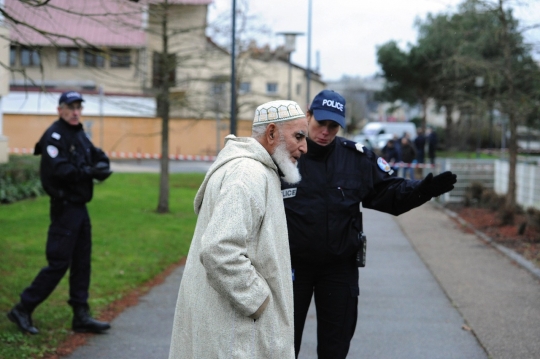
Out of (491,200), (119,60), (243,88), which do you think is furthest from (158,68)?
(243,88)

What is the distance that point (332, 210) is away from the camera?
4.32m

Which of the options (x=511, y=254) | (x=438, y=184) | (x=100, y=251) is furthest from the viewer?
(x=511, y=254)

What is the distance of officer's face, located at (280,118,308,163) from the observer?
3.35m

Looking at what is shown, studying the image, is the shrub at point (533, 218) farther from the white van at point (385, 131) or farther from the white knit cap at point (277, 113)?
the white van at point (385, 131)

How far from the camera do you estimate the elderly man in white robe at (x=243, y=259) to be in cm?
300

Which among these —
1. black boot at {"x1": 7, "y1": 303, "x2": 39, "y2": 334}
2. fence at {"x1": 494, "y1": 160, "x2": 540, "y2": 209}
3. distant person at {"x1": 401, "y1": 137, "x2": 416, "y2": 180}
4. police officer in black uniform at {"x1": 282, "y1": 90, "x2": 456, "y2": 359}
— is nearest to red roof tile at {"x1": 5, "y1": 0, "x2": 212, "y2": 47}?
black boot at {"x1": 7, "y1": 303, "x2": 39, "y2": 334}

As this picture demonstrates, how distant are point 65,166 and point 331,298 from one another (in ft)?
9.21

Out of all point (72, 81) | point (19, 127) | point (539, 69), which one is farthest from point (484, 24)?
point (72, 81)

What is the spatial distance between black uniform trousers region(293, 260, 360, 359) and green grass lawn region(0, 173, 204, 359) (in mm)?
2381

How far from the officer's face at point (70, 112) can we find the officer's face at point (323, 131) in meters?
2.69

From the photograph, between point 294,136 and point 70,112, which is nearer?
point 294,136

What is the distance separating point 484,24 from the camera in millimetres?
15219

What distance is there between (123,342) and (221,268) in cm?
368

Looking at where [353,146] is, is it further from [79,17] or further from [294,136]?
[79,17]
